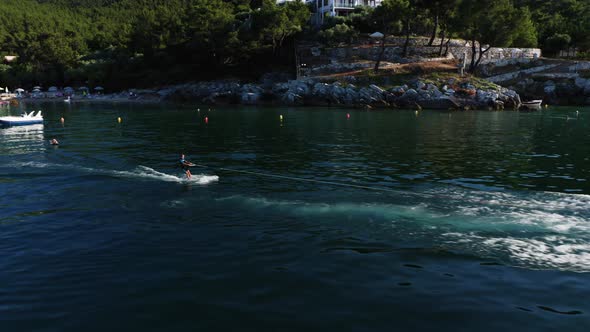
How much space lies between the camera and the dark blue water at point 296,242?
36.8ft

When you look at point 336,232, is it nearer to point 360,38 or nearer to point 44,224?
point 44,224

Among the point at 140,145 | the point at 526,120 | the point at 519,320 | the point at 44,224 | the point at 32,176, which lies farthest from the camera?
the point at 526,120

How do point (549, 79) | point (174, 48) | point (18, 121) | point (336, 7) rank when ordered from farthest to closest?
1. point (336, 7)
2. point (174, 48)
3. point (549, 79)
4. point (18, 121)

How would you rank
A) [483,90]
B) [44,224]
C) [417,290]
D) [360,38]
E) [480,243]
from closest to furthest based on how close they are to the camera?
[417,290] < [480,243] < [44,224] < [483,90] < [360,38]

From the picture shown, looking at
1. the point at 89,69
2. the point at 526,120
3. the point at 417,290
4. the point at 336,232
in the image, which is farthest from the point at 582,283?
the point at 89,69

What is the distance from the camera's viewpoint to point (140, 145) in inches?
1566

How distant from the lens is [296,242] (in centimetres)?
1597

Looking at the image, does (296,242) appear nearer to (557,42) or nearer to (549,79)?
(549,79)

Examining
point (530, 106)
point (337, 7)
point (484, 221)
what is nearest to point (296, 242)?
point (484, 221)

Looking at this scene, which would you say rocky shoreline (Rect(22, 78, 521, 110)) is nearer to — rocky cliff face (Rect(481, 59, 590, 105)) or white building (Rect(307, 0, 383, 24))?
rocky cliff face (Rect(481, 59, 590, 105))

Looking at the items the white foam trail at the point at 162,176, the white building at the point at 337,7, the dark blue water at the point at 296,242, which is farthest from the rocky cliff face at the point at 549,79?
the white foam trail at the point at 162,176

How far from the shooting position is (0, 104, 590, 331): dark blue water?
1122cm

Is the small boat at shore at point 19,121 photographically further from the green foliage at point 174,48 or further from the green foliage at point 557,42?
the green foliage at point 557,42

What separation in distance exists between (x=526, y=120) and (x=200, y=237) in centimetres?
5796
